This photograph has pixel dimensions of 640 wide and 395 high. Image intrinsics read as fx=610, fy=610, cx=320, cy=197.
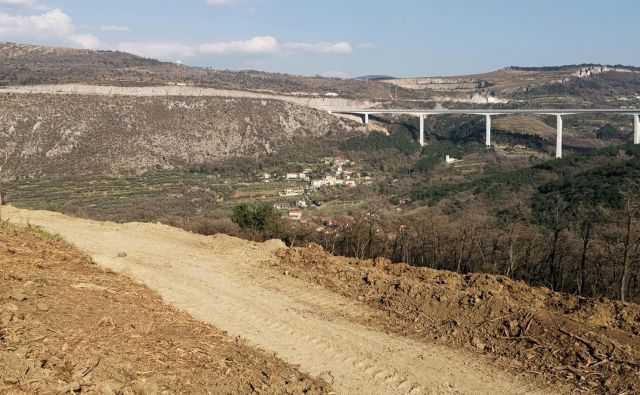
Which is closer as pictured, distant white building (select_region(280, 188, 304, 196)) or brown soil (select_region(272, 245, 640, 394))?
brown soil (select_region(272, 245, 640, 394))

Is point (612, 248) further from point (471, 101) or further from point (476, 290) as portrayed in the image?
point (471, 101)

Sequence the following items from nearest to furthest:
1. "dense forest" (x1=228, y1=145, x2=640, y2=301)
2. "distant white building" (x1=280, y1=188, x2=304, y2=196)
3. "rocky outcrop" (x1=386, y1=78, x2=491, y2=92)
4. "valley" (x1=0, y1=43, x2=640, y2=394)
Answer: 1. "valley" (x1=0, y1=43, x2=640, y2=394)
2. "dense forest" (x1=228, y1=145, x2=640, y2=301)
3. "distant white building" (x1=280, y1=188, x2=304, y2=196)
4. "rocky outcrop" (x1=386, y1=78, x2=491, y2=92)

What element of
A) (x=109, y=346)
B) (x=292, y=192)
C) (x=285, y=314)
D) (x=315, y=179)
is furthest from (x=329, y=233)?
(x=315, y=179)

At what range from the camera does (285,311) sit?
31.6 ft

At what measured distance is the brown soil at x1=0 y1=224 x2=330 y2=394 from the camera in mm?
5535

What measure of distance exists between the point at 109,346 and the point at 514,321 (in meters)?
5.37

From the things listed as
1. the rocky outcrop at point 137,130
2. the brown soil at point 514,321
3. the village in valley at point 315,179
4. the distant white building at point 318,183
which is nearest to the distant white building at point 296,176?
the village in valley at point 315,179

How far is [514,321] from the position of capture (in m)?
8.54

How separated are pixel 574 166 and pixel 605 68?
113m

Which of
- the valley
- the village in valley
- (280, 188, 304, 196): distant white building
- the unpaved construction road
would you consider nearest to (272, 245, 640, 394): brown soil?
the valley

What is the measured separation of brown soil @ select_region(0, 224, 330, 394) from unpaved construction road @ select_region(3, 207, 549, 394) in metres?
0.65

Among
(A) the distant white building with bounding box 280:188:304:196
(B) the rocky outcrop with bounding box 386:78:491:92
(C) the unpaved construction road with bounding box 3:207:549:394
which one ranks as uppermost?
(B) the rocky outcrop with bounding box 386:78:491:92

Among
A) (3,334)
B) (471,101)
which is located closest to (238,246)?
(3,334)

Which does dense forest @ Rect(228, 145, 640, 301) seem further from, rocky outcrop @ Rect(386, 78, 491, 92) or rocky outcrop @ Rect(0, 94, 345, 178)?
rocky outcrop @ Rect(386, 78, 491, 92)
